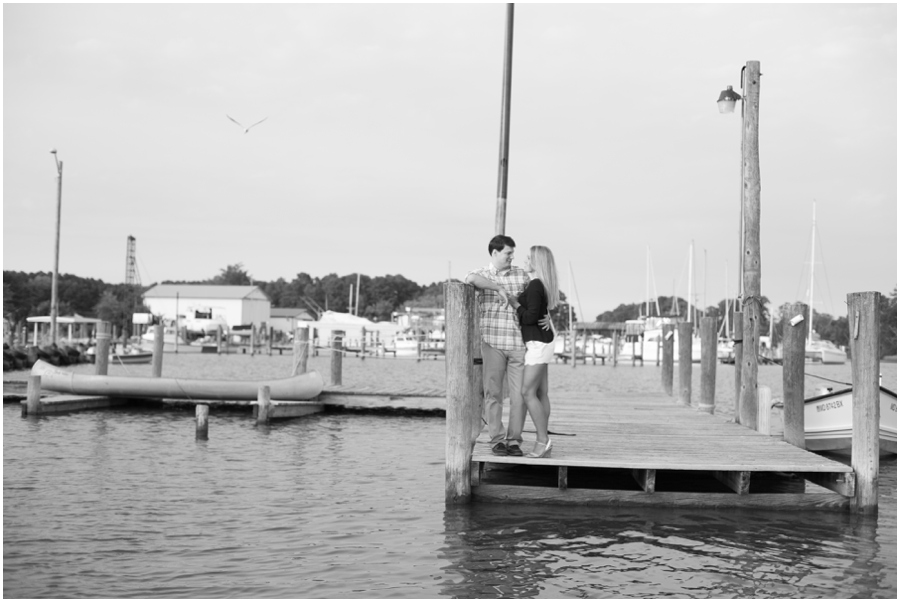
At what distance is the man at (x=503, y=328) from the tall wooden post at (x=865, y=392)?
3256 millimetres

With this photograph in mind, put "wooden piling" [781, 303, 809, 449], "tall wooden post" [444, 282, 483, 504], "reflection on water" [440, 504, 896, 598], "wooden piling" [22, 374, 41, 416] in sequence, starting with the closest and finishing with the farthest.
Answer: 1. "reflection on water" [440, 504, 896, 598]
2. "tall wooden post" [444, 282, 483, 504]
3. "wooden piling" [781, 303, 809, 449]
4. "wooden piling" [22, 374, 41, 416]

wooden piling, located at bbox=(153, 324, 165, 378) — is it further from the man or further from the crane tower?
the crane tower

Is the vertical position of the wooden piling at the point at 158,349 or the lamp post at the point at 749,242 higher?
the lamp post at the point at 749,242

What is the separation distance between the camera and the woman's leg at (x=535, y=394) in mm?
8680

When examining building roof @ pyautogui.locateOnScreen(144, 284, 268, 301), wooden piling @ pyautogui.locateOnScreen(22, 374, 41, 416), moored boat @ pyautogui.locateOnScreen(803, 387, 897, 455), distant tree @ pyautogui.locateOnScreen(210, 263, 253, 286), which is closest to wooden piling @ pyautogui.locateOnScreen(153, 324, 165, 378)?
wooden piling @ pyautogui.locateOnScreen(22, 374, 41, 416)

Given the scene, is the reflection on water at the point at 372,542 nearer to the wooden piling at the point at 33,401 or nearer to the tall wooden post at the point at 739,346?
the tall wooden post at the point at 739,346

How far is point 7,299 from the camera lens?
8950cm

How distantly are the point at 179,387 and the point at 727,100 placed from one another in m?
13.9

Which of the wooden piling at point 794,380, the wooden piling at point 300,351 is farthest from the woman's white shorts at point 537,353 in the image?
the wooden piling at point 300,351

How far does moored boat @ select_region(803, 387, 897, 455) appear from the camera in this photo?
46.3 ft

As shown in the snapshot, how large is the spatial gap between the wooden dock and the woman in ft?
2.82

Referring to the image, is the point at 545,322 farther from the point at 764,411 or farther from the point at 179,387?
the point at 179,387

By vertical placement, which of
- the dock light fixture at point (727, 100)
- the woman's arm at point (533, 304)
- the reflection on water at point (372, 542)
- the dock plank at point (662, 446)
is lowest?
the reflection on water at point (372, 542)

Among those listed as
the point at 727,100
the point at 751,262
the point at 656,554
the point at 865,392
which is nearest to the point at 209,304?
the point at 727,100
